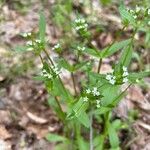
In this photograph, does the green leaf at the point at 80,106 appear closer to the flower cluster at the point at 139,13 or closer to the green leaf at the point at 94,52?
the green leaf at the point at 94,52

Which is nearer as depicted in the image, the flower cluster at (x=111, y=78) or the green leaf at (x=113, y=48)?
the flower cluster at (x=111, y=78)

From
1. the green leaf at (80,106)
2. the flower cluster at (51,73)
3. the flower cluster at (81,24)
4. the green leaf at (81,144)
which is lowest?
the green leaf at (81,144)

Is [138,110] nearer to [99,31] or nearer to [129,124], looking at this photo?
[129,124]

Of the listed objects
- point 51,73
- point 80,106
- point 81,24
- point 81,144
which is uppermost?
point 81,24

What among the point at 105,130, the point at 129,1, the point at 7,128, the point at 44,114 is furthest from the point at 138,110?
the point at 129,1

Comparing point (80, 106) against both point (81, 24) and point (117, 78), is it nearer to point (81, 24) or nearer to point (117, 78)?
point (117, 78)

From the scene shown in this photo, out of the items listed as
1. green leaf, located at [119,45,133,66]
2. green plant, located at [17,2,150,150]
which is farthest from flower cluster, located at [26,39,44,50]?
green leaf, located at [119,45,133,66]

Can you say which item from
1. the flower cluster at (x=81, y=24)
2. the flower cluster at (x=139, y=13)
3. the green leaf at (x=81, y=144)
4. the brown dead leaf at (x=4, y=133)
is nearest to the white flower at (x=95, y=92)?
the flower cluster at (x=81, y=24)

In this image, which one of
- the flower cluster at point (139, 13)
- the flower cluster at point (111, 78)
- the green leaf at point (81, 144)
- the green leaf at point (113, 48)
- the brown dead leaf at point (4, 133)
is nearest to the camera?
the flower cluster at point (111, 78)

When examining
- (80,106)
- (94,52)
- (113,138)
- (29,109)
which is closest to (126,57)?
(94,52)
